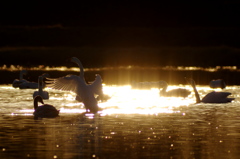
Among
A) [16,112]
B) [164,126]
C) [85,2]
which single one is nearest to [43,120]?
[16,112]

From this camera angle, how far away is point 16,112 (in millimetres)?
22469

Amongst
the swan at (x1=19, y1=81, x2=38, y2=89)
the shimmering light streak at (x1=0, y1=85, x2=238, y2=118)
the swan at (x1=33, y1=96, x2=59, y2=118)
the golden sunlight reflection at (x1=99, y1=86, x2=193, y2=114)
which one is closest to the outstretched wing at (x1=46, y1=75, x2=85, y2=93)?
the shimmering light streak at (x1=0, y1=85, x2=238, y2=118)

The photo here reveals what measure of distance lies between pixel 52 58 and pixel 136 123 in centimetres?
3579

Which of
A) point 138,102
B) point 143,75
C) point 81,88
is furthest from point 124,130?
point 143,75

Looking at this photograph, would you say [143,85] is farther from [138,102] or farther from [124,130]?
[124,130]

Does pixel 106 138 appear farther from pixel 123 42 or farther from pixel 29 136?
pixel 123 42

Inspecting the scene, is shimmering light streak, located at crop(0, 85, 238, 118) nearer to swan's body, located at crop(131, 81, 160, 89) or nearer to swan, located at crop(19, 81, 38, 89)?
swan, located at crop(19, 81, 38, 89)

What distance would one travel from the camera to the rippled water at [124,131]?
15.1 meters

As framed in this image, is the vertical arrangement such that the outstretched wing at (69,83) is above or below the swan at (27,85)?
below

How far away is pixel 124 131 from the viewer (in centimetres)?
1828

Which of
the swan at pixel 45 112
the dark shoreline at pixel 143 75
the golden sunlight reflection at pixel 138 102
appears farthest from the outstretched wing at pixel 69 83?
the dark shoreline at pixel 143 75

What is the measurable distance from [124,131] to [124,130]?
0.62 feet

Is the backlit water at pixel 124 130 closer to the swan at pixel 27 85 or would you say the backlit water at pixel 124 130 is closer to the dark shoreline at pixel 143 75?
the swan at pixel 27 85

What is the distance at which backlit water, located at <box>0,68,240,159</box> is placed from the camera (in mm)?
15102
